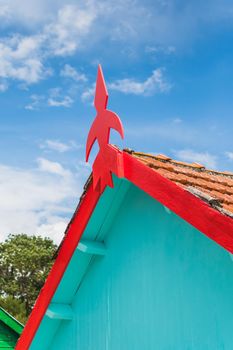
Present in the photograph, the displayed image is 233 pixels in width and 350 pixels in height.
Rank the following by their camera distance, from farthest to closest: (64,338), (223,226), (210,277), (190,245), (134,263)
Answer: (64,338), (134,263), (190,245), (210,277), (223,226)

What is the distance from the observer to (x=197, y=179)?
3.60 meters

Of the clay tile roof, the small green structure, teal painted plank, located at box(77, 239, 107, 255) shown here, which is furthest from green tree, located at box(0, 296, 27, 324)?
the clay tile roof

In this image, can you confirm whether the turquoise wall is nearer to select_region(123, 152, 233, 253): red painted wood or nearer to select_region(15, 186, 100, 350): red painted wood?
select_region(15, 186, 100, 350): red painted wood

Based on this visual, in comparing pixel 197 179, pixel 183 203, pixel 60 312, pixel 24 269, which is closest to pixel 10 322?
pixel 60 312

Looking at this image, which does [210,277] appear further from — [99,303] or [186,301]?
[99,303]

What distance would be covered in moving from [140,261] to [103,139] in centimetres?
98

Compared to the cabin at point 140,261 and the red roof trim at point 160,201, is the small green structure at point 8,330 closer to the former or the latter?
the cabin at point 140,261

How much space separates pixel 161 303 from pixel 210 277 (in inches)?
22.4

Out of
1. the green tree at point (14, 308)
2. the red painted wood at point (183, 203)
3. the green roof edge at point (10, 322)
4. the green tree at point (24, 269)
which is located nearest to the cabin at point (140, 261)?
the red painted wood at point (183, 203)

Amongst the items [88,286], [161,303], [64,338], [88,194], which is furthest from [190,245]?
[64,338]

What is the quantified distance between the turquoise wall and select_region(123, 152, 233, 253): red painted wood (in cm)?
31

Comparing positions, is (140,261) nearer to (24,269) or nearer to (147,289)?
(147,289)

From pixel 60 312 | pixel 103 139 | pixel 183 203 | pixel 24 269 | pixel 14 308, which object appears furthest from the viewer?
pixel 24 269

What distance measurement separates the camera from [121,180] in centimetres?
401
